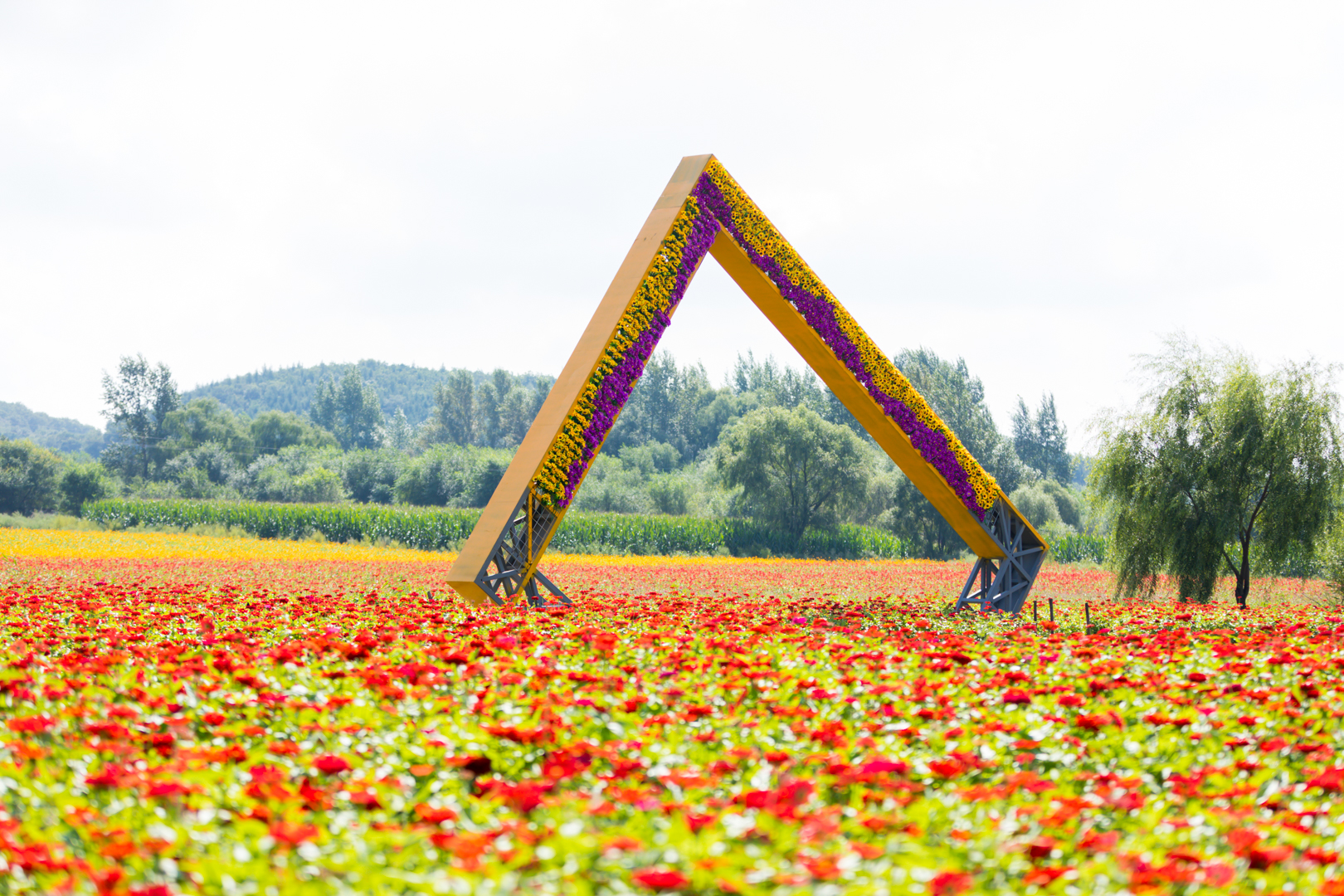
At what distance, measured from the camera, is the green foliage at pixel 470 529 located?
3394 cm

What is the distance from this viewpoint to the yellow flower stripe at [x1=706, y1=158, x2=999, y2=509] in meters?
12.2

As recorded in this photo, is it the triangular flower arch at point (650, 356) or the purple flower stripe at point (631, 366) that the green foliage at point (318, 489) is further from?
the purple flower stripe at point (631, 366)

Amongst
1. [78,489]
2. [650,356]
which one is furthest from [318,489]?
[650,356]

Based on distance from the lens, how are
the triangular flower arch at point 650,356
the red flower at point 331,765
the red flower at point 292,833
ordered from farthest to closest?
the triangular flower arch at point 650,356 → the red flower at point 331,765 → the red flower at point 292,833

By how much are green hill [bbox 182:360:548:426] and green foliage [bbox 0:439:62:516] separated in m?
122

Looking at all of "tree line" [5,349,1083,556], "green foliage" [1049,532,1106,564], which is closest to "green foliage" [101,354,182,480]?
"tree line" [5,349,1083,556]

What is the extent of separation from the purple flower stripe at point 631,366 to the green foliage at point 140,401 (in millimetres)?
77204

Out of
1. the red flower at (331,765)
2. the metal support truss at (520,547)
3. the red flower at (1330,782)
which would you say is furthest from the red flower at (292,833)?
the metal support truss at (520,547)

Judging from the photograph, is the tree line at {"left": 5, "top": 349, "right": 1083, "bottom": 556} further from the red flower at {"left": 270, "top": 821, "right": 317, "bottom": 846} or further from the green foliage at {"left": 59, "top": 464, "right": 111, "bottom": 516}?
the red flower at {"left": 270, "top": 821, "right": 317, "bottom": 846}

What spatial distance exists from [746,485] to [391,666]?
34387 millimetres

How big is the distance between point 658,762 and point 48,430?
690 feet

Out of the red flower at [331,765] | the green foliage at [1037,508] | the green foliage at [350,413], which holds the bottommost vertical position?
the red flower at [331,765]

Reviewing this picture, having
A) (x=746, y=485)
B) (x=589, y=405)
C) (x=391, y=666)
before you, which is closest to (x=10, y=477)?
(x=746, y=485)

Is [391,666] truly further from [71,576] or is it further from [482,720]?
[71,576]
